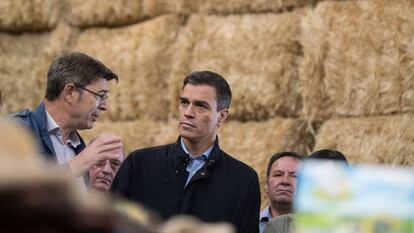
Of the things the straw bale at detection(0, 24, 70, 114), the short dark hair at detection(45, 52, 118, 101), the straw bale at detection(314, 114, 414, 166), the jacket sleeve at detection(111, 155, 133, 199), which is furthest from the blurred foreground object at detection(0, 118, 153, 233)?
the straw bale at detection(0, 24, 70, 114)

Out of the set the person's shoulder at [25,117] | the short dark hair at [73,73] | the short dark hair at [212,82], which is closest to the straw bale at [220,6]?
the short dark hair at [212,82]

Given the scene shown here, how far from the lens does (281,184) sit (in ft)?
18.6

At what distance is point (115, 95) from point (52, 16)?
2.80ft

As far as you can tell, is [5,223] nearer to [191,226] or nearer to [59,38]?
[191,226]

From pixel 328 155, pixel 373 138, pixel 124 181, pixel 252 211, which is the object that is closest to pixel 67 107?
pixel 124 181

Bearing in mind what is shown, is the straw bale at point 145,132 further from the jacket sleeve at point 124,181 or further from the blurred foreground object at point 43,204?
the blurred foreground object at point 43,204

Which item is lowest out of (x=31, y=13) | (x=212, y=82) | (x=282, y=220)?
(x=282, y=220)

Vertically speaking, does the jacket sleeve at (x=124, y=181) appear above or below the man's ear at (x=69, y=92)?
below

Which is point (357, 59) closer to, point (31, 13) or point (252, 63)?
point (252, 63)

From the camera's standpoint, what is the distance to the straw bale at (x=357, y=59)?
6.11 m

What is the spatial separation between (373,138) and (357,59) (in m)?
0.50

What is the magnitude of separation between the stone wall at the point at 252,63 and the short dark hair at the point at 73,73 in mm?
1843

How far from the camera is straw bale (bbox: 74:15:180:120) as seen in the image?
23.7 ft

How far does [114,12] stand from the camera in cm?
753
